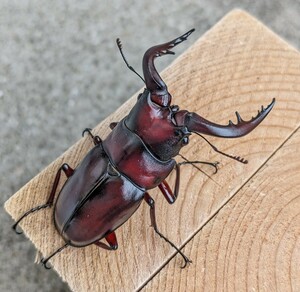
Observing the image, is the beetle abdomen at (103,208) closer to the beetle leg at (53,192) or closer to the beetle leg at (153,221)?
the beetle leg at (153,221)

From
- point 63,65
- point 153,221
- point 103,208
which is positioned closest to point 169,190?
point 153,221

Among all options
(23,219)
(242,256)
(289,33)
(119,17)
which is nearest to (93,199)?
A: (23,219)

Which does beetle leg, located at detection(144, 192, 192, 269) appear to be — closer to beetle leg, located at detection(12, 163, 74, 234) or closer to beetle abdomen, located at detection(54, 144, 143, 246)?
beetle abdomen, located at detection(54, 144, 143, 246)

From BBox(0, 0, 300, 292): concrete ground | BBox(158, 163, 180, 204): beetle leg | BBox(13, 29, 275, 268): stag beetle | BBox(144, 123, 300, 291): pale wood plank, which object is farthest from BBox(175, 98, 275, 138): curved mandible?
BBox(0, 0, 300, 292): concrete ground

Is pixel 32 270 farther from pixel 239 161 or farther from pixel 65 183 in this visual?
pixel 239 161

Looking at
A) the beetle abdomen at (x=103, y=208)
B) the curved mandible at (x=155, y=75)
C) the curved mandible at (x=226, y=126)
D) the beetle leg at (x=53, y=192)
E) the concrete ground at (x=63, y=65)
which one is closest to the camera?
the curved mandible at (x=226, y=126)

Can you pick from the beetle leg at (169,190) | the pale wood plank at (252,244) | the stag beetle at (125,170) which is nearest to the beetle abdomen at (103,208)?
the stag beetle at (125,170)
